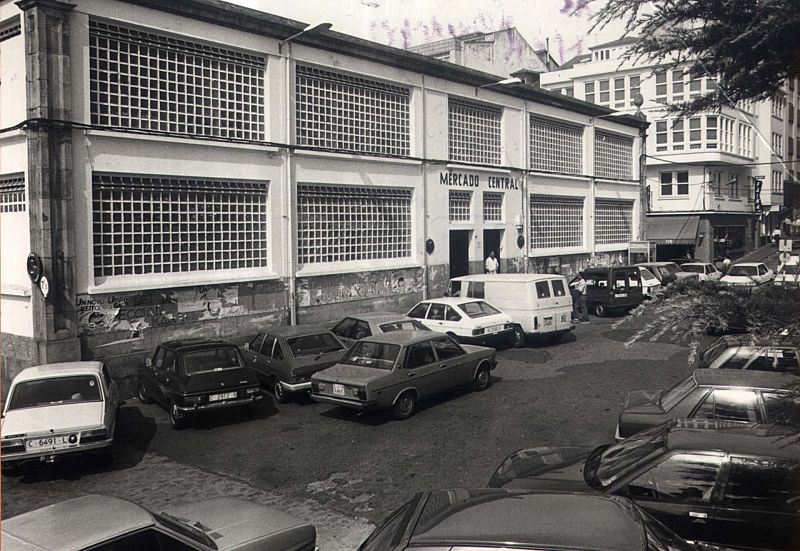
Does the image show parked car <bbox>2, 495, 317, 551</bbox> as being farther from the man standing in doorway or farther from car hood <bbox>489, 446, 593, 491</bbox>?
the man standing in doorway

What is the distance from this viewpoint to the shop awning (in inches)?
1641

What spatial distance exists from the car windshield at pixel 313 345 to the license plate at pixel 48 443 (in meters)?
4.86

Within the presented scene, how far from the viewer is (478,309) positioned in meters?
17.4

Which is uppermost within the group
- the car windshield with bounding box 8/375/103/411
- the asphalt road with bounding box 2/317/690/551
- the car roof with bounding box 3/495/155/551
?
the car roof with bounding box 3/495/155/551

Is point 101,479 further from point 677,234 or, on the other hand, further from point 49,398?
point 677,234

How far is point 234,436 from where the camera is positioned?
36.4 feet

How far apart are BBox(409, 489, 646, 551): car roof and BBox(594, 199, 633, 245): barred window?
99.5 ft

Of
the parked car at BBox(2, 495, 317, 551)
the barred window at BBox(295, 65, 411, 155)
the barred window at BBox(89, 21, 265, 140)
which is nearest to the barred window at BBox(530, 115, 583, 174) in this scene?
the barred window at BBox(295, 65, 411, 155)

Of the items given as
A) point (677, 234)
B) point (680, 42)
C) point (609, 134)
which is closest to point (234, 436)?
point (680, 42)

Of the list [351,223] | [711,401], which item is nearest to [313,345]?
[351,223]

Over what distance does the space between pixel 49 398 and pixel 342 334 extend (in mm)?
7083

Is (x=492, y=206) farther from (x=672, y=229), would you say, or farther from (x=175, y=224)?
(x=672, y=229)

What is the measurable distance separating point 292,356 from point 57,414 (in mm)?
4614

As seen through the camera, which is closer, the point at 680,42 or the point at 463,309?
the point at 680,42
